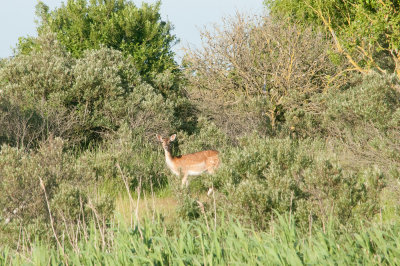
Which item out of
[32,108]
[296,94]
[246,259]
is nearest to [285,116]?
[296,94]

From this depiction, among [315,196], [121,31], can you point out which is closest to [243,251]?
[315,196]

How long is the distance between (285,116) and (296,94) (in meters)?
0.81

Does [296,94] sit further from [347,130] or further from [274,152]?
[274,152]

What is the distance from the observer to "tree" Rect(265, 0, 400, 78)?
14.2 metres

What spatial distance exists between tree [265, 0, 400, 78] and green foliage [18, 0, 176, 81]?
16.7 ft

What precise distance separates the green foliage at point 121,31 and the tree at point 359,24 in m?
5.08

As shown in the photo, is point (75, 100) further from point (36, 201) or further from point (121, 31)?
point (36, 201)

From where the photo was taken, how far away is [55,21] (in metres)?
22.7

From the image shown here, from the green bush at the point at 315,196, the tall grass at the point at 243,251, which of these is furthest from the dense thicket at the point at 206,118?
the tall grass at the point at 243,251

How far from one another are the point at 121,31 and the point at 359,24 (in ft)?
33.8

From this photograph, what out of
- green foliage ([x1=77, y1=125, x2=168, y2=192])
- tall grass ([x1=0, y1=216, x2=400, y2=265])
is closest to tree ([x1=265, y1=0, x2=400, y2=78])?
green foliage ([x1=77, y1=125, x2=168, y2=192])

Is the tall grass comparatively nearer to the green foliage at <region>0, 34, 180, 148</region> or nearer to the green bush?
the green bush

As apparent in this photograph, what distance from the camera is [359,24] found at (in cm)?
1434

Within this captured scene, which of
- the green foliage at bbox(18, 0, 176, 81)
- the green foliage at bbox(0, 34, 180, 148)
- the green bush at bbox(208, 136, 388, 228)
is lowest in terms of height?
the green bush at bbox(208, 136, 388, 228)
